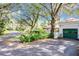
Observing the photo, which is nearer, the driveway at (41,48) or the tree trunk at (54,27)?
the driveway at (41,48)

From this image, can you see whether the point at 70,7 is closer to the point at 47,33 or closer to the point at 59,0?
the point at 59,0

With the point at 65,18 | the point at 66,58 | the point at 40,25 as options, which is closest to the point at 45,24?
the point at 40,25

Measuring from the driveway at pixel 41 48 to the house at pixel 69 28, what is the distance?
99 mm

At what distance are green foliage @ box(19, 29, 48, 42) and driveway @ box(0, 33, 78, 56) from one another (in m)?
0.06

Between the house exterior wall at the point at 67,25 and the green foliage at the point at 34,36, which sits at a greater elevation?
the house exterior wall at the point at 67,25

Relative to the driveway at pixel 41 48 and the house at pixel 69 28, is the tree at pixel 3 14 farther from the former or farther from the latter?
the house at pixel 69 28

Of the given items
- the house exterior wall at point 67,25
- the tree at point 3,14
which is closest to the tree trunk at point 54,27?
the house exterior wall at point 67,25

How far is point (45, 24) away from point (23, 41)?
0.43m

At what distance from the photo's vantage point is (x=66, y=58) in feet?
9.89

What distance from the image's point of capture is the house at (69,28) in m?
3.10

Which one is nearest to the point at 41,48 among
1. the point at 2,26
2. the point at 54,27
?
the point at 54,27

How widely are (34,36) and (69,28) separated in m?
0.56

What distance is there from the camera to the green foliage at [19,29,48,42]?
3111 millimetres

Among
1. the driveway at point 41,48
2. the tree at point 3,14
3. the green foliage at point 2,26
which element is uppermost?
the tree at point 3,14
